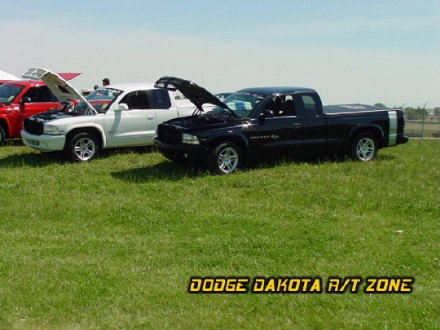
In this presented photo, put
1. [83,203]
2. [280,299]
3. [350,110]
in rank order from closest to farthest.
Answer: [280,299]
[83,203]
[350,110]

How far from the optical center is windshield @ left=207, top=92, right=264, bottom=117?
10688mm

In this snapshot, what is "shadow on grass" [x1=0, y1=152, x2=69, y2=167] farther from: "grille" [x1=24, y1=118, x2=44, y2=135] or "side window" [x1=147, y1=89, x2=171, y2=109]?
"side window" [x1=147, y1=89, x2=171, y2=109]

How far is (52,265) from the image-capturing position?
5430 mm

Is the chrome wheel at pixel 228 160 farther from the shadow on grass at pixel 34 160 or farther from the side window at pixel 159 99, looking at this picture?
the shadow on grass at pixel 34 160

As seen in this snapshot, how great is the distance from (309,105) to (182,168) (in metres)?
2.90

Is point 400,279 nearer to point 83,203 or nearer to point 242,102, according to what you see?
point 83,203

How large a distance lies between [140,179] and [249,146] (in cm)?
218

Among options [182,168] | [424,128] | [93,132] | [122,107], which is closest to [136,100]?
[122,107]

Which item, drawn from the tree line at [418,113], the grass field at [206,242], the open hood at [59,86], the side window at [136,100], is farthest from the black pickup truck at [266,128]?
the tree line at [418,113]

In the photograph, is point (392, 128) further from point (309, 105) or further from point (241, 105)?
point (241, 105)

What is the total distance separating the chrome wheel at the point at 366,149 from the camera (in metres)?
11.8

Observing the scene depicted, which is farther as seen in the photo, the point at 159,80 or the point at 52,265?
the point at 159,80

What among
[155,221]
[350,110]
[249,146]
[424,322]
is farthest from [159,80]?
[424,322]

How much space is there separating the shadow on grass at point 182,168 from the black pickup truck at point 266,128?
0.30m
